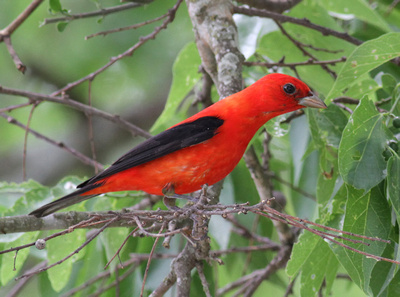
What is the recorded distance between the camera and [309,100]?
381cm

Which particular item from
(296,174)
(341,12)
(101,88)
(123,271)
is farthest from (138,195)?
(101,88)

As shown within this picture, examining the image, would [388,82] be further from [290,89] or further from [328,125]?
[290,89]

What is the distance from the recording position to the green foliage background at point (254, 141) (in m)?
3.15

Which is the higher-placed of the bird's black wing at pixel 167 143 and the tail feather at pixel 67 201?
the bird's black wing at pixel 167 143

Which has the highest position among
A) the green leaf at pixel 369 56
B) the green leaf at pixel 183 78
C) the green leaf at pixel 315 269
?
the green leaf at pixel 183 78

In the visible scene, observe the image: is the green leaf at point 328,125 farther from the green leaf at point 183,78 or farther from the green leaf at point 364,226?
the green leaf at point 183,78

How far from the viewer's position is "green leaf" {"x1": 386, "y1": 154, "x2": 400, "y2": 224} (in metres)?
2.94

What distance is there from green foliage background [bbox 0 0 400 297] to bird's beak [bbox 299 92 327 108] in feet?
0.18

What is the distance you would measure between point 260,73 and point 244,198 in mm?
1057

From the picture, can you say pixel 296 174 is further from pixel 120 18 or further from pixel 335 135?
pixel 120 18

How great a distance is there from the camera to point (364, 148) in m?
3.17

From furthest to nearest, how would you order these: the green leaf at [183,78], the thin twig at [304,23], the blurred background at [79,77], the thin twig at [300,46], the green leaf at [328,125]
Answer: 1. the blurred background at [79,77]
2. the green leaf at [183,78]
3. the thin twig at [300,46]
4. the thin twig at [304,23]
5. the green leaf at [328,125]

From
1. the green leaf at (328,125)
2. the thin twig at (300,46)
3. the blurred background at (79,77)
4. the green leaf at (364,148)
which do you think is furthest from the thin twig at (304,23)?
the blurred background at (79,77)

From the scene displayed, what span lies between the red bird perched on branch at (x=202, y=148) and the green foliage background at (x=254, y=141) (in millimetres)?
175
